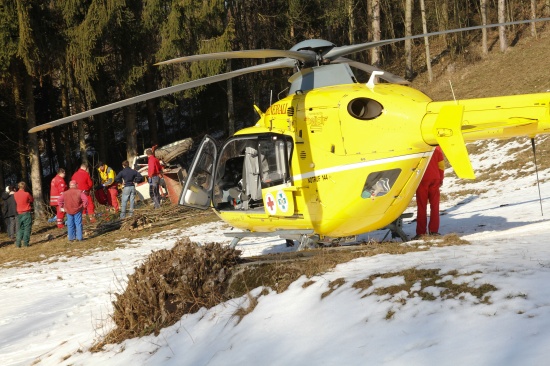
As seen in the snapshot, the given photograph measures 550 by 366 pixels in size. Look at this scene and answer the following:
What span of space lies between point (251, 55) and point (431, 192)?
13.6 ft

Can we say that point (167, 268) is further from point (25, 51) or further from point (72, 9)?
point (72, 9)

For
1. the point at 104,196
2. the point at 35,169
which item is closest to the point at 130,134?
the point at 104,196

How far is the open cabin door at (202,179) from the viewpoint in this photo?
10805mm

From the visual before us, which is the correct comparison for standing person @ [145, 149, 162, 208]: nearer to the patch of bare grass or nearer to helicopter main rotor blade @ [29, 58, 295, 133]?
helicopter main rotor blade @ [29, 58, 295, 133]

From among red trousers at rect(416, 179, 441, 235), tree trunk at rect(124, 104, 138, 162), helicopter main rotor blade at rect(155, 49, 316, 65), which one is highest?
tree trunk at rect(124, 104, 138, 162)

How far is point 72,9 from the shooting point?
24156 mm

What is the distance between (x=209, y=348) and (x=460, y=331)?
2759mm

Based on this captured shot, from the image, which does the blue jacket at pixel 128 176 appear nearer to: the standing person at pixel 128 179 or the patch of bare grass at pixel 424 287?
the standing person at pixel 128 179

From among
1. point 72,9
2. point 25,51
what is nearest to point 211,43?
point 72,9

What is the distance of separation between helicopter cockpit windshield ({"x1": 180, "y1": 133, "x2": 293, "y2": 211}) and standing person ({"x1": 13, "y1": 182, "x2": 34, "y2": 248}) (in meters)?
8.54

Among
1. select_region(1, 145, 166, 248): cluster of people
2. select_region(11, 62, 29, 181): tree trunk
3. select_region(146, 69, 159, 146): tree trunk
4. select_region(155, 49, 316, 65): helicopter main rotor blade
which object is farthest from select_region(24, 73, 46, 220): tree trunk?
→ select_region(155, 49, 316, 65): helicopter main rotor blade

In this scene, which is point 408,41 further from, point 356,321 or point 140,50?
point 356,321

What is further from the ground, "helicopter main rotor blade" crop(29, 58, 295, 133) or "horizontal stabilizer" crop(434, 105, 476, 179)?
"helicopter main rotor blade" crop(29, 58, 295, 133)

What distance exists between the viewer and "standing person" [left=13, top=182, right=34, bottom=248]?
17.4 metres
